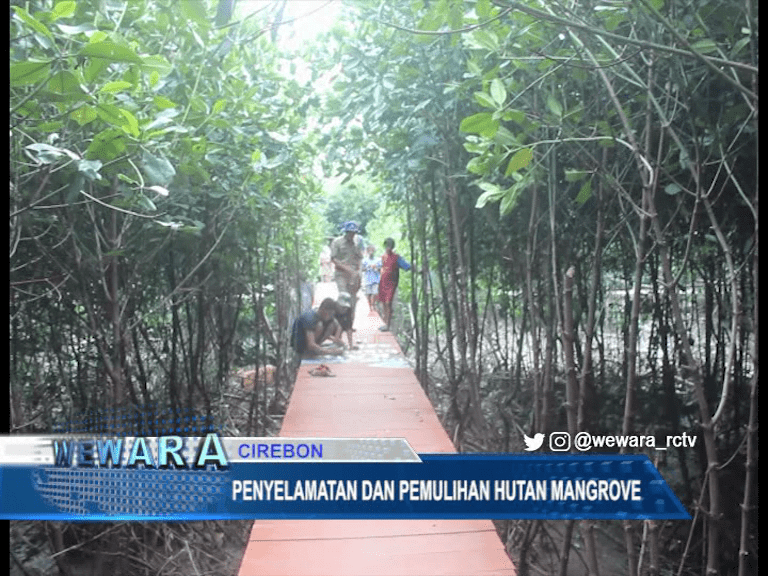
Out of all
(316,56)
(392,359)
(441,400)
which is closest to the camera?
Result: (316,56)

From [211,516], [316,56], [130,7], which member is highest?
[316,56]

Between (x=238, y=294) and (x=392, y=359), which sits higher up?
(x=238, y=294)

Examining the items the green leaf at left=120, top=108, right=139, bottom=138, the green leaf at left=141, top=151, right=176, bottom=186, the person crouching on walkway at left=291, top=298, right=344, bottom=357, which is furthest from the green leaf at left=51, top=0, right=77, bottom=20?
the person crouching on walkway at left=291, top=298, right=344, bottom=357

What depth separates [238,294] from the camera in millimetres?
3529

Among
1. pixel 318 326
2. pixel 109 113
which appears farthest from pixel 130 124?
pixel 318 326

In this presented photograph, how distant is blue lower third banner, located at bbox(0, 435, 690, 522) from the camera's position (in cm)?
138

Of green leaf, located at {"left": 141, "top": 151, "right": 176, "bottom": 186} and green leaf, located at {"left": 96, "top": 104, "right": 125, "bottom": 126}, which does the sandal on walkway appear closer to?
green leaf, located at {"left": 141, "top": 151, "right": 176, "bottom": 186}

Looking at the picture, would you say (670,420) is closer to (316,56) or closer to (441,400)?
(316,56)

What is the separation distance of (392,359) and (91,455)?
2428mm

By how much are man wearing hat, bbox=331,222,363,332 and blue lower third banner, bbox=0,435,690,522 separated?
305 cm

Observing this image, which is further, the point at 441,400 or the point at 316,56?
the point at 441,400

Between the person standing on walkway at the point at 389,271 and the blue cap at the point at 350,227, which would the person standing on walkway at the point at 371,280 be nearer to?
the person standing on walkway at the point at 389,271

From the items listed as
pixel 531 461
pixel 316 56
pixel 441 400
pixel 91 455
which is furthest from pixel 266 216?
pixel 531 461

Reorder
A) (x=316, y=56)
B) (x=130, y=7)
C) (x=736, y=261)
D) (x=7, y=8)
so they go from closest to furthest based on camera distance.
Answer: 1. (x=7, y=8)
2. (x=130, y=7)
3. (x=736, y=261)
4. (x=316, y=56)
